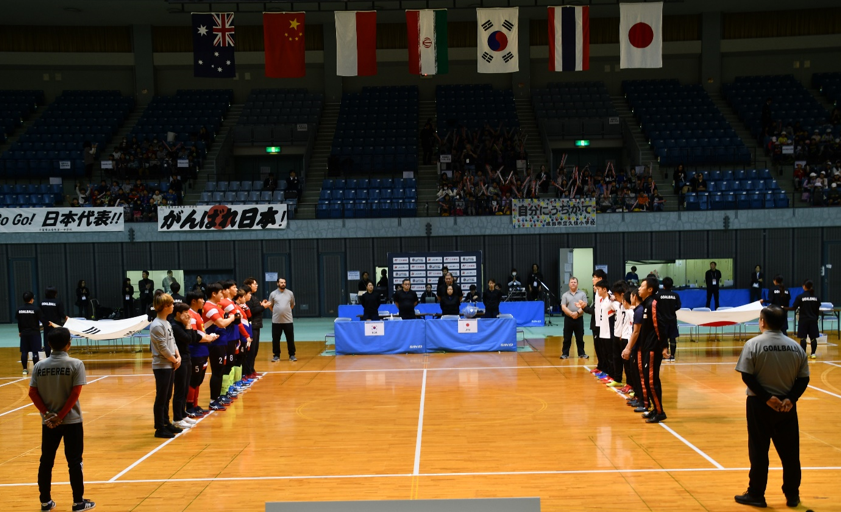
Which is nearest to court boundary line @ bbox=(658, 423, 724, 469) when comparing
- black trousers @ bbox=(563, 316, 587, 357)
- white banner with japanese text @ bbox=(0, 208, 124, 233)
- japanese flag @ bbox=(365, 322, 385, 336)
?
black trousers @ bbox=(563, 316, 587, 357)

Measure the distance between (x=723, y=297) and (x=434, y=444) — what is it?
18173 mm

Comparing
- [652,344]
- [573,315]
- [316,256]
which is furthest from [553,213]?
[652,344]

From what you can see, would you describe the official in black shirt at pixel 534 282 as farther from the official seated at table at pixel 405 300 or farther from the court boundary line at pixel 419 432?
the court boundary line at pixel 419 432

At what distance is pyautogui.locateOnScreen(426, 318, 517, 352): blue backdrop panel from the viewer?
17.5m

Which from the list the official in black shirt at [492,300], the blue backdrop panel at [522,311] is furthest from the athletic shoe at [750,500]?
the blue backdrop panel at [522,311]

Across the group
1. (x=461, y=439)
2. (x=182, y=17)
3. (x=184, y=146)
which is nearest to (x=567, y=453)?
(x=461, y=439)

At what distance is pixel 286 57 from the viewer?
22.1 metres

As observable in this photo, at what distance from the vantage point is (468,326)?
689 inches

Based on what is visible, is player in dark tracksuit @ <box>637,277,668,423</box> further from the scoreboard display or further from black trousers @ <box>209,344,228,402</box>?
the scoreboard display

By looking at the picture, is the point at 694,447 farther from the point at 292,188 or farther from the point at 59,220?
the point at 59,220

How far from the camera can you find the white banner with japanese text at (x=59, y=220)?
25250 mm

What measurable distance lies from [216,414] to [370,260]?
1504 cm

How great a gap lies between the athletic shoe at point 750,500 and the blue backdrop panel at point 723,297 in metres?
18.3

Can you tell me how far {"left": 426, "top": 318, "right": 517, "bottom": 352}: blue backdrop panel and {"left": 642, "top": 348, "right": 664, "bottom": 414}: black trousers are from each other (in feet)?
23.9
